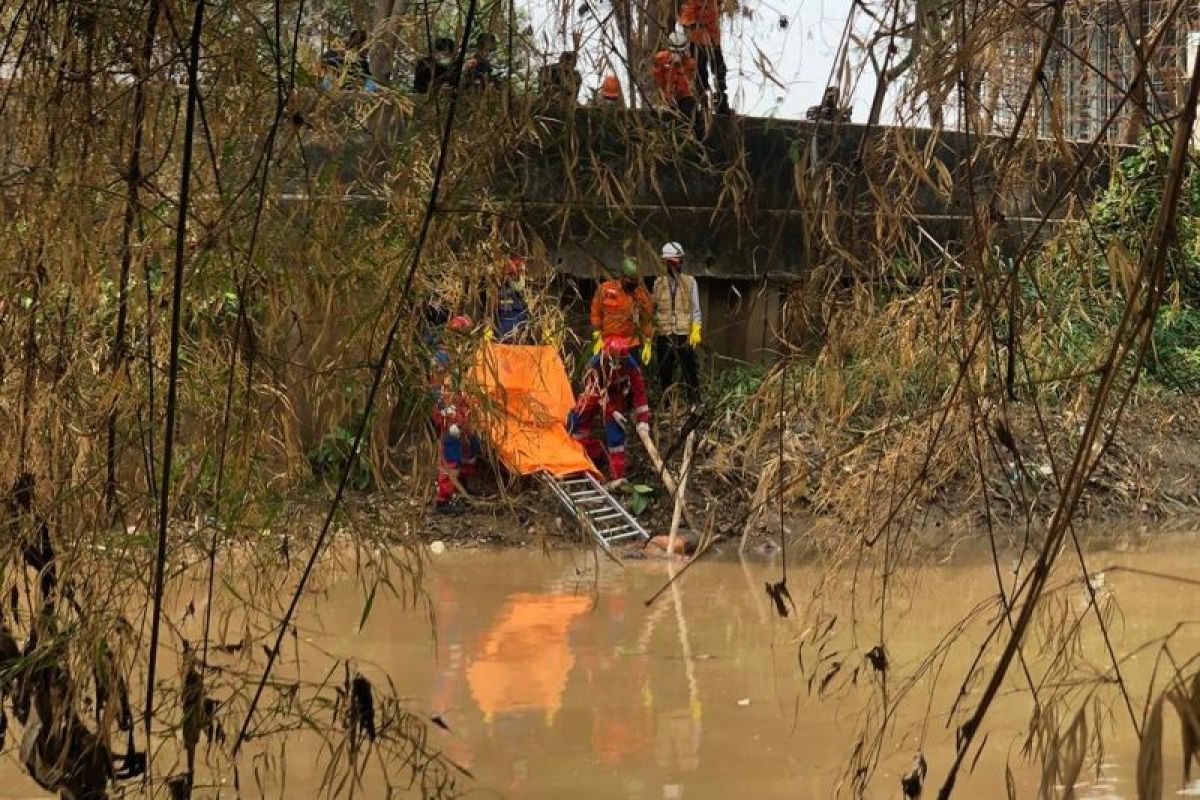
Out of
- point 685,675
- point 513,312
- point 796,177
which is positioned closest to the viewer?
point 796,177

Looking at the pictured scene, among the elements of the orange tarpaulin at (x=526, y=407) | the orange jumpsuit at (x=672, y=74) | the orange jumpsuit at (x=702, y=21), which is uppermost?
the orange jumpsuit at (x=702, y=21)

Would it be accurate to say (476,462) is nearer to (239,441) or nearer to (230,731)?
(230,731)

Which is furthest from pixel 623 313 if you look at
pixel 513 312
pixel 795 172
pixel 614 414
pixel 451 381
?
pixel 614 414

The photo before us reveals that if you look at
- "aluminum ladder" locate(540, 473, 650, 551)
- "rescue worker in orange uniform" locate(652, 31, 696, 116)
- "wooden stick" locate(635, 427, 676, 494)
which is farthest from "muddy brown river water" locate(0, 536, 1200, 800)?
"rescue worker in orange uniform" locate(652, 31, 696, 116)

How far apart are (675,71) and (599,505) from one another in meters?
6.11

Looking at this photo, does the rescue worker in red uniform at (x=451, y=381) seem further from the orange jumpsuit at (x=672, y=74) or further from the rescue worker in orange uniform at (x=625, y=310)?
the orange jumpsuit at (x=672, y=74)

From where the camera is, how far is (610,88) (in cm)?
229

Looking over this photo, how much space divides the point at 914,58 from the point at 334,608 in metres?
4.63

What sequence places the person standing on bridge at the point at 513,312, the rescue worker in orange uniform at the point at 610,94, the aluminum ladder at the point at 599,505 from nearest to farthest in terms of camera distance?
the rescue worker in orange uniform at the point at 610,94
the person standing on bridge at the point at 513,312
the aluminum ladder at the point at 599,505

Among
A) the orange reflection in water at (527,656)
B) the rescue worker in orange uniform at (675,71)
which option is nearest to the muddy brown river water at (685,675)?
the orange reflection in water at (527,656)

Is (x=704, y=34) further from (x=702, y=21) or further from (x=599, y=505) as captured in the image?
(x=599, y=505)

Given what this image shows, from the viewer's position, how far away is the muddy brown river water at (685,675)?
172 inches

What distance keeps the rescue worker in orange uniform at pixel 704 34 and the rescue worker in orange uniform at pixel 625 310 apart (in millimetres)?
299

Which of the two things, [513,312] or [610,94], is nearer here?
[610,94]
